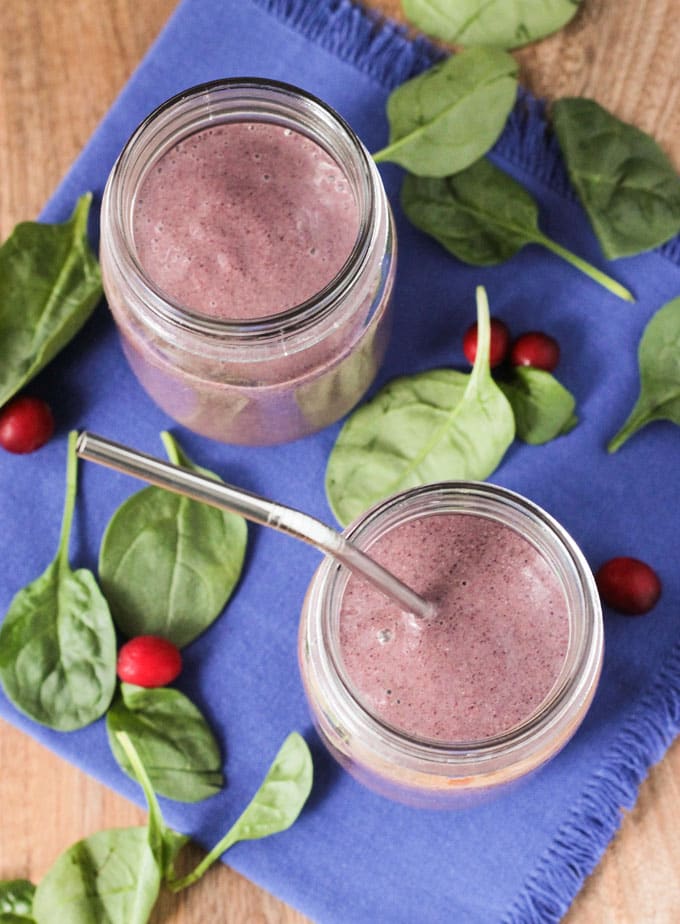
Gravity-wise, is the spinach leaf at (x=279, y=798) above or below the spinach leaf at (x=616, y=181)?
below

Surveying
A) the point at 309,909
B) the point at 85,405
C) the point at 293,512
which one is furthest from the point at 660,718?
the point at 85,405

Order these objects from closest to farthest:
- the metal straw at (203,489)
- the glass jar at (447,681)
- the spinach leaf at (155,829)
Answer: the metal straw at (203,489) → the glass jar at (447,681) → the spinach leaf at (155,829)

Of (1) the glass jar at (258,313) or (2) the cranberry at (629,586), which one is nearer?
(1) the glass jar at (258,313)

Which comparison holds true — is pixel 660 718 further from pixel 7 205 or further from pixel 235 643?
pixel 7 205

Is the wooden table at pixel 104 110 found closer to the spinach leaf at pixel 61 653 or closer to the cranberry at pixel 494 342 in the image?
the spinach leaf at pixel 61 653

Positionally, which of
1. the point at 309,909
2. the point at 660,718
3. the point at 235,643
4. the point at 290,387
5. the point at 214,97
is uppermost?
the point at 214,97

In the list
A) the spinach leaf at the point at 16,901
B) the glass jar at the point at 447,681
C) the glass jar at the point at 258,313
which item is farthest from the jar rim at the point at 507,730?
the spinach leaf at the point at 16,901

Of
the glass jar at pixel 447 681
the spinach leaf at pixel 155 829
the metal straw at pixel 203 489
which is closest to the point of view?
the metal straw at pixel 203 489

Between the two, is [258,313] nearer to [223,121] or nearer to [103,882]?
[223,121]
